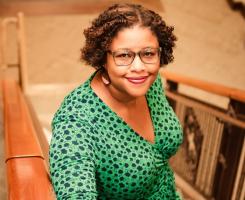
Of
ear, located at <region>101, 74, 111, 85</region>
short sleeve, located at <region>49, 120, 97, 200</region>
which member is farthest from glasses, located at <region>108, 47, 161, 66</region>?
short sleeve, located at <region>49, 120, 97, 200</region>

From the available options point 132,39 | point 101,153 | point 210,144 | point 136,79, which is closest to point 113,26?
point 132,39

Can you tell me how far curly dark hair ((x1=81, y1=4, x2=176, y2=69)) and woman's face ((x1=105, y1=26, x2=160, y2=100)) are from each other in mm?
22

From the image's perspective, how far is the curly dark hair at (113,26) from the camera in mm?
1104

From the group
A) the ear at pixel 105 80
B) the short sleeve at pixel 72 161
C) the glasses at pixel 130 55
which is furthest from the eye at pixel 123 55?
the short sleeve at pixel 72 161

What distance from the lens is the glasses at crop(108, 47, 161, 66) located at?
1.09 m

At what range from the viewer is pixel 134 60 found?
43.3 inches

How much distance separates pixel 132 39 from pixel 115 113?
27cm

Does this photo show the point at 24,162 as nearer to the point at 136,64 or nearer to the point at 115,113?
the point at 115,113

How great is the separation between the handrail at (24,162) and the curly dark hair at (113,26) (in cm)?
38

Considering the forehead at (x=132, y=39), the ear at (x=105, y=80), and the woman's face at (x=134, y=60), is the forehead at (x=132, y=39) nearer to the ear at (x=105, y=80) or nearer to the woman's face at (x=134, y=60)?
the woman's face at (x=134, y=60)

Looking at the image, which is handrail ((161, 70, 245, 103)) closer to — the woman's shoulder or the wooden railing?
the wooden railing

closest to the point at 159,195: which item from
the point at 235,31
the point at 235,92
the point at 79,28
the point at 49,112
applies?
the point at 235,92

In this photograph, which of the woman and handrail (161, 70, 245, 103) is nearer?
the woman

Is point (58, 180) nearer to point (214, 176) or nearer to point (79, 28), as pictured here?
point (214, 176)
